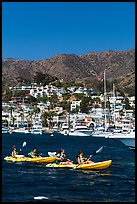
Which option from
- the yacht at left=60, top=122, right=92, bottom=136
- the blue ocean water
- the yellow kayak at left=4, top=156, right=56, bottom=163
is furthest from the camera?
the yacht at left=60, top=122, right=92, bottom=136

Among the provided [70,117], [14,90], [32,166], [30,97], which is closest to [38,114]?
[70,117]

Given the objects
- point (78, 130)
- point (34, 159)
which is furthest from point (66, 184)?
point (78, 130)

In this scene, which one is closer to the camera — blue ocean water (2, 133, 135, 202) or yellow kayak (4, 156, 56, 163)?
blue ocean water (2, 133, 135, 202)

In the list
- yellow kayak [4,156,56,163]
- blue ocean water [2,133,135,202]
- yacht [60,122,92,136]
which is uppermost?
yacht [60,122,92,136]

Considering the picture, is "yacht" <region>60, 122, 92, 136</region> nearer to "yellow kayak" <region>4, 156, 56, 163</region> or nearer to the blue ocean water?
"yellow kayak" <region>4, 156, 56, 163</region>

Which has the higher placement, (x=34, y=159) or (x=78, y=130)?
(x=78, y=130)

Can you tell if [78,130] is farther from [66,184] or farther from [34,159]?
[66,184]

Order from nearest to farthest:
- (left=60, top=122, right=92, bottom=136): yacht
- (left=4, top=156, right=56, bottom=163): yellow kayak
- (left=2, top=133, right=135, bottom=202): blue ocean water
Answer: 1. (left=2, top=133, right=135, bottom=202): blue ocean water
2. (left=4, top=156, right=56, bottom=163): yellow kayak
3. (left=60, top=122, right=92, bottom=136): yacht

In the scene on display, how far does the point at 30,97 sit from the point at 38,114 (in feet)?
68.0

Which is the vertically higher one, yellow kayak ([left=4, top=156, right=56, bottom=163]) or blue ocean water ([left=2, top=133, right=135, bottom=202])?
yellow kayak ([left=4, top=156, right=56, bottom=163])

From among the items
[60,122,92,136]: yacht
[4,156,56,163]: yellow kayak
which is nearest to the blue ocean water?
[4,156,56,163]: yellow kayak

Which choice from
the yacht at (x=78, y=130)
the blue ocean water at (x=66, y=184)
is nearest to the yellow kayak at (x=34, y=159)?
the blue ocean water at (x=66, y=184)

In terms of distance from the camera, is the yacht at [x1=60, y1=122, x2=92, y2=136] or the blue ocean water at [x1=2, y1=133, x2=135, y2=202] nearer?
the blue ocean water at [x1=2, y1=133, x2=135, y2=202]

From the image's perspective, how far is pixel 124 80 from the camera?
477 feet
